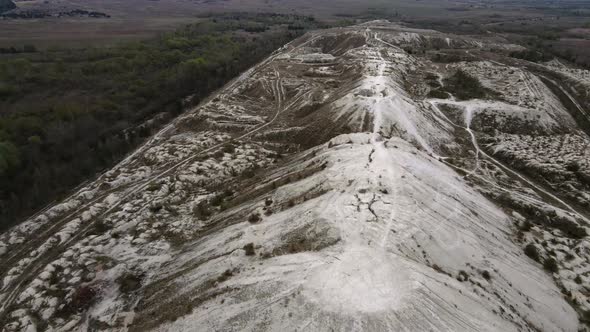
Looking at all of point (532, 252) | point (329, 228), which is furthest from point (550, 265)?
point (329, 228)

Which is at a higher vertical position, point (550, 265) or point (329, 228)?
point (329, 228)

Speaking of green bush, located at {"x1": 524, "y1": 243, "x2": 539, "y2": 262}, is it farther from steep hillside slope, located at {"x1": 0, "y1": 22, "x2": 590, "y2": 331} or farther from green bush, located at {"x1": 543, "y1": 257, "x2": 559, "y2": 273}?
green bush, located at {"x1": 543, "y1": 257, "x2": 559, "y2": 273}

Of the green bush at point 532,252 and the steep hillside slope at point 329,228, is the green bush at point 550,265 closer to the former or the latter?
the steep hillside slope at point 329,228

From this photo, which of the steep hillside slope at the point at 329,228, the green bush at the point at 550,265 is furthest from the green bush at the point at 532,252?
the green bush at the point at 550,265

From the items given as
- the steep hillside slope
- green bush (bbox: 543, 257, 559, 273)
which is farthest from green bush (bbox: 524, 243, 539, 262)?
green bush (bbox: 543, 257, 559, 273)

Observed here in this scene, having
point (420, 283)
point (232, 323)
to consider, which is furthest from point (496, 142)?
point (232, 323)

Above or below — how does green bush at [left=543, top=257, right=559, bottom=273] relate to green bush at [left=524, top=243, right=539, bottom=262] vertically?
below

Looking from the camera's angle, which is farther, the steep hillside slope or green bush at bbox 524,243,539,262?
green bush at bbox 524,243,539,262

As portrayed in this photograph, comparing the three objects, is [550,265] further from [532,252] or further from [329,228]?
[329,228]
